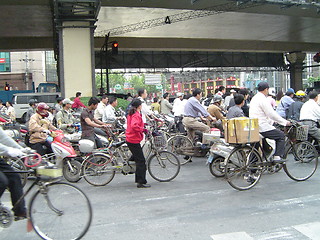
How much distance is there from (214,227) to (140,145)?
8.84 feet

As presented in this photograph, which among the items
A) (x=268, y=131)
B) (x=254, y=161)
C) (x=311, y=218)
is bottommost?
(x=311, y=218)

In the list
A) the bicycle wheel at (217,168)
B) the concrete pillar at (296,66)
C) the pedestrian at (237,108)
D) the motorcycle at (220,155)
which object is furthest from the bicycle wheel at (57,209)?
the concrete pillar at (296,66)

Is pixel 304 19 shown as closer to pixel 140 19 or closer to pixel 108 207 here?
pixel 140 19

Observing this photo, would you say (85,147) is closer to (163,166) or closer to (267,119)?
(163,166)

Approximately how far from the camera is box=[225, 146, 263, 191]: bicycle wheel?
6.26 meters

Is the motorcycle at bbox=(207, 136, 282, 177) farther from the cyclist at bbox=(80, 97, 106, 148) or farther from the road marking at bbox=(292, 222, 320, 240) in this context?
the cyclist at bbox=(80, 97, 106, 148)

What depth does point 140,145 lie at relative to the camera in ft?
22.9

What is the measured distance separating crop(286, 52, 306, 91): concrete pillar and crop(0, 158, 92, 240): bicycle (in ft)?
108

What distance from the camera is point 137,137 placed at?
6.85 metres

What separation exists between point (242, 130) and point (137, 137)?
2.04 m

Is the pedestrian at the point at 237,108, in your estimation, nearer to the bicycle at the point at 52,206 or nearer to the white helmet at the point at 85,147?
the white helmet at the point at 85,147

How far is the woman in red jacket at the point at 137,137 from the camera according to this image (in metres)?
6.79

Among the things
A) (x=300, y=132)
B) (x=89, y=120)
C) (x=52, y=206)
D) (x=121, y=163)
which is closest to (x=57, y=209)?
(x=52, y=206)

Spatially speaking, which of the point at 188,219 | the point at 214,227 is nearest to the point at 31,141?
the point at 188,219
